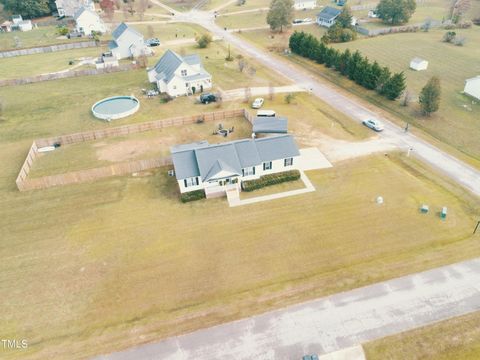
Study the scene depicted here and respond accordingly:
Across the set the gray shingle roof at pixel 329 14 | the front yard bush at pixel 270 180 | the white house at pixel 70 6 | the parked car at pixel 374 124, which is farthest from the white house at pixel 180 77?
the white house at pixel 70 6

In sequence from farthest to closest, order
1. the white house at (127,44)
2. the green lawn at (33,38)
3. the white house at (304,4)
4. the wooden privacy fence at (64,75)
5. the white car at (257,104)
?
the white house at (304,4) → the green lawn at (33,38) → the white house at (127,44) → the wooden privacy fence at (64,75) → the white car at (257,104)

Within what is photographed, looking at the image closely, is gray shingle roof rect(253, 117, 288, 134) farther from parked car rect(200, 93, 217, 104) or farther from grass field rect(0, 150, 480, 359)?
parked car rect(200, 93, 217, 104)

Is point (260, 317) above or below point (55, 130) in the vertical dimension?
below

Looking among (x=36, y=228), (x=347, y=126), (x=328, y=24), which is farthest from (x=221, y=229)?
(x=328, y=24)

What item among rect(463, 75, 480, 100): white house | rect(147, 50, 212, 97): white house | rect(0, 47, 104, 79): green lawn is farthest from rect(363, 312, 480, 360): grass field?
rect(0, 47, 104, 79): green lawn

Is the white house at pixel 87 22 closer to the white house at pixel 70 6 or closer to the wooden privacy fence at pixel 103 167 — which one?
the white house at pixel 70 6

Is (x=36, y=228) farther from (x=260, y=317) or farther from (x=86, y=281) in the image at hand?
(x=260, y=317)

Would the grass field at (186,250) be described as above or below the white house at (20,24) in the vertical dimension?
below
